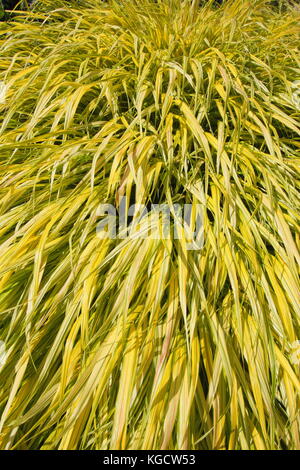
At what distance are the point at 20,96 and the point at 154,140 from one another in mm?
444

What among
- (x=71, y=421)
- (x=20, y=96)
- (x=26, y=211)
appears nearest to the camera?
(x=71, y=421)

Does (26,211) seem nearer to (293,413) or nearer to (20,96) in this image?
(20,96)

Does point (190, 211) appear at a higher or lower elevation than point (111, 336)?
higher

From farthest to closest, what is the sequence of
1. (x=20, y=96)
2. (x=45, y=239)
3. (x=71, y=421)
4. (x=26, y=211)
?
(x=20, y=96) → (x=26, y=211) → (x=45, y=239) → (x=71, y=421)

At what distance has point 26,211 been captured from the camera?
1.00 metres


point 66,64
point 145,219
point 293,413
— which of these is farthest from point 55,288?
point 66,64

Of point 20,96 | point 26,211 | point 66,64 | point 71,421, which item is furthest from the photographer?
point 66,64

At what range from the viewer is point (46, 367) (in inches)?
33.2

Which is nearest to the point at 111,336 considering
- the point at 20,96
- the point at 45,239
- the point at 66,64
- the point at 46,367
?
the point at 46,367

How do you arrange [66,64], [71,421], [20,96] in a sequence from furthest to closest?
[66,64] < [20,96] < [71,421]
